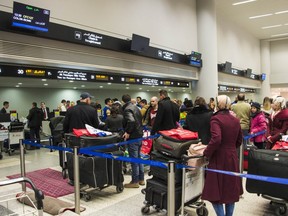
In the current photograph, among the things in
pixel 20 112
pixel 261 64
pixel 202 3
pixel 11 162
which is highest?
pixel 202 3

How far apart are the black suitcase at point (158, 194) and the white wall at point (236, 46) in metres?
12.6

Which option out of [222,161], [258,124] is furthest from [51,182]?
[258,124]

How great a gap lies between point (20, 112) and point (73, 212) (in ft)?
43.4

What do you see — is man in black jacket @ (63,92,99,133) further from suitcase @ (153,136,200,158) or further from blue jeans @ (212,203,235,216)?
blue jeans @ (212,203,235,216)

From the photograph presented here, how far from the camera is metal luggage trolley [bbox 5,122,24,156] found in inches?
334

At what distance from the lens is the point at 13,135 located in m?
8.57

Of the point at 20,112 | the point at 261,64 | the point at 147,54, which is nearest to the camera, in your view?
the point at 147,54

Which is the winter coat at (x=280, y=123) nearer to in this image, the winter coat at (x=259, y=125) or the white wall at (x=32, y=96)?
the winter coat at (x=259, y=125)

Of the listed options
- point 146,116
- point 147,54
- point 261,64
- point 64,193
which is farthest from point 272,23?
point 64,193

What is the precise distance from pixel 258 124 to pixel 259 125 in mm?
31

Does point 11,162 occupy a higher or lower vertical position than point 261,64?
lower

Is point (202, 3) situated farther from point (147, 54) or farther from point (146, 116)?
point (146, 116)

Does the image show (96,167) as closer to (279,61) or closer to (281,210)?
(281,210)

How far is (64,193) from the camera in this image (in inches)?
187
